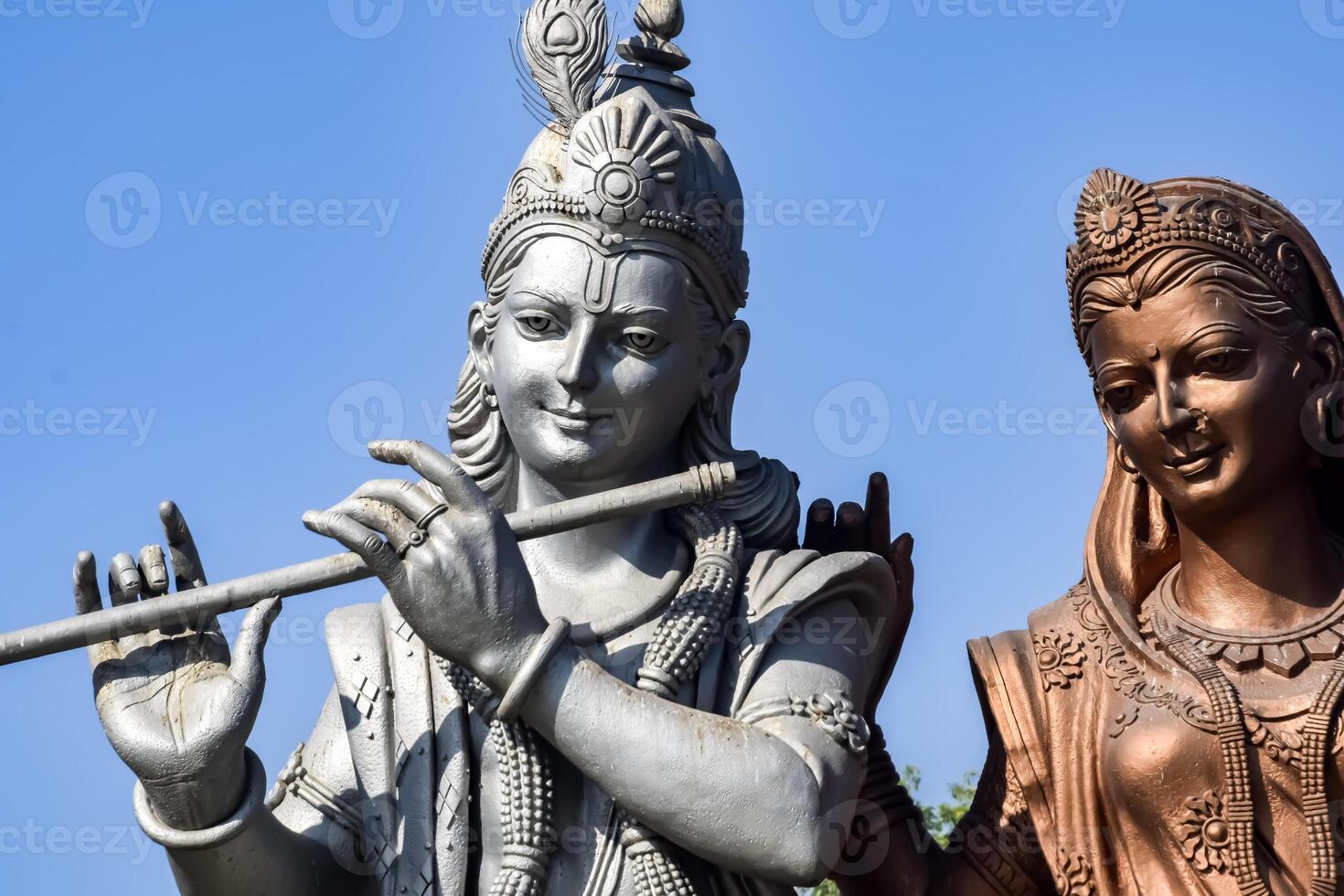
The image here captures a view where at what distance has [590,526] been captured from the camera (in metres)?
10.4

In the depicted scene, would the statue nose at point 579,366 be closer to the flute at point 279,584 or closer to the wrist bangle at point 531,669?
the flute at point 279,584

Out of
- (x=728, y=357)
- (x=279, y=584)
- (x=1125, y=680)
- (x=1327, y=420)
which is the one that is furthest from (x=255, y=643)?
(x=1327, y=420)

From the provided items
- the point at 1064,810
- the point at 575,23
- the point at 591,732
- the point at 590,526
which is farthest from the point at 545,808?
the point at 575,23

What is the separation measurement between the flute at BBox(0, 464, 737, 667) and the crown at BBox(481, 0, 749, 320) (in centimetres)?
87

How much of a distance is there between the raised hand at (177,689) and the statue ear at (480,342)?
1.19m

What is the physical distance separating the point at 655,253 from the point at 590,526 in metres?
0.93

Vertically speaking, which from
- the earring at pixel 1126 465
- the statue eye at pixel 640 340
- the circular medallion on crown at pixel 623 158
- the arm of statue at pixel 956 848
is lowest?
the arm of statue at pixel 956 848

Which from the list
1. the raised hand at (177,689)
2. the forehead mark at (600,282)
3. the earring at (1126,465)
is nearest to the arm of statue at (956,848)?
the earring at (1126,465)

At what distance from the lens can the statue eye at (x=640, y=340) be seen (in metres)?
10.2

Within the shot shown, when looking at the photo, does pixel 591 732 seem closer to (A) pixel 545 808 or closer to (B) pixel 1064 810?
(A) pixel 545 808

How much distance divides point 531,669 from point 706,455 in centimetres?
133

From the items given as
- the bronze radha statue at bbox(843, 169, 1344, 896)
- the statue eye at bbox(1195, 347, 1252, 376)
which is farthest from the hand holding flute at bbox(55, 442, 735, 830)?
the statue eye at bbox(1195, 347, 1252, 376)

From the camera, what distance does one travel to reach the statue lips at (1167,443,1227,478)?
10117 mm

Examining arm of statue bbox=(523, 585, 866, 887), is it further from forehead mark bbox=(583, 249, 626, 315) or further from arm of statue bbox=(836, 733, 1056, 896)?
forehead mark bbox=(583, 249, 626, 315)
